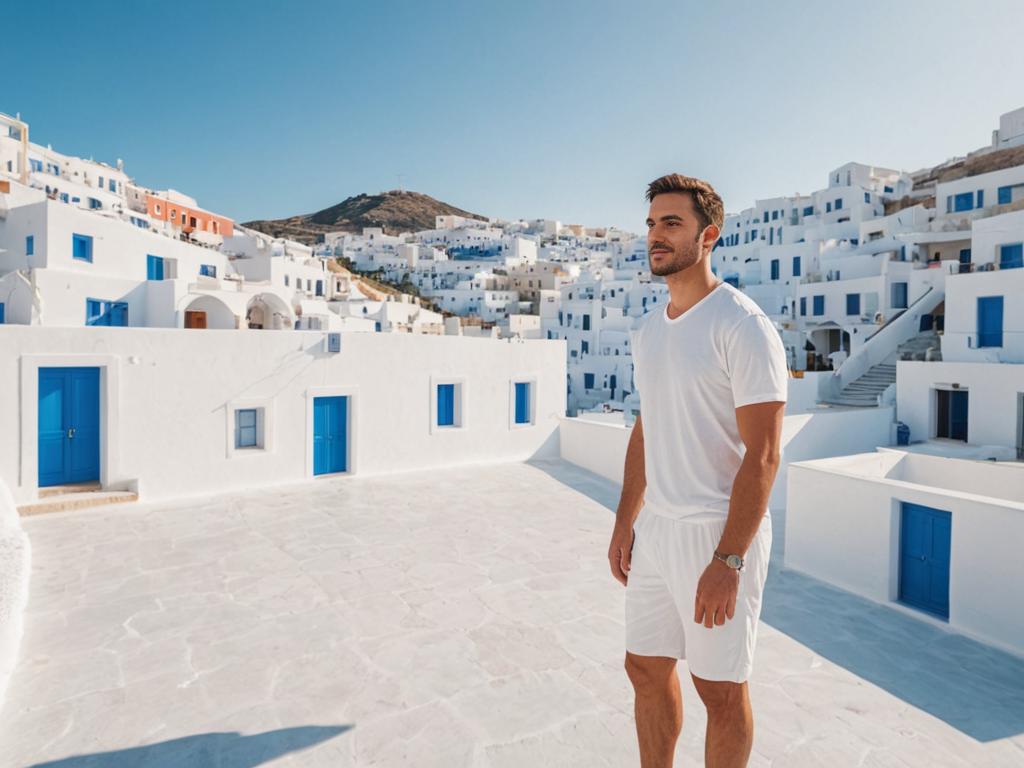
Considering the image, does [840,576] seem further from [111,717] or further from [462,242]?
[462,242]

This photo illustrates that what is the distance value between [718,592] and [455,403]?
1086 centimetres

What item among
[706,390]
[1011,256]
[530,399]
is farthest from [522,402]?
[1011,256]

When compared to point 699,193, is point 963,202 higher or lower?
higher

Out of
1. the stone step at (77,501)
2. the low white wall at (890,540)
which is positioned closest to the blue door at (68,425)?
the stone step at (77,501)

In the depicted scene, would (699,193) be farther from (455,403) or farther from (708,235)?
(455,403)

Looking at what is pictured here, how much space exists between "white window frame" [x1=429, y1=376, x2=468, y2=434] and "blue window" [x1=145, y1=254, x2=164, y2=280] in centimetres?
1229

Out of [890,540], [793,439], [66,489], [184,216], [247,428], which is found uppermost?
[184,216]

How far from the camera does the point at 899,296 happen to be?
27.3 metres

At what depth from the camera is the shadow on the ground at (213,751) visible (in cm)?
326

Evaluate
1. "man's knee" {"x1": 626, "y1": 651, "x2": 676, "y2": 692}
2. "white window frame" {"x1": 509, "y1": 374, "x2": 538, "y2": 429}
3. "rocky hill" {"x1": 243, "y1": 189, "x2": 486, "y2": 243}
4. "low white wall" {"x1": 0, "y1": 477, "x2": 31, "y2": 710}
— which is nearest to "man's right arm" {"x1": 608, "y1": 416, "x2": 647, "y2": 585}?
"man's knee" {"x1": 626, "y1": 651, "x2": 676, "y2": 692}

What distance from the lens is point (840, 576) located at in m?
6.31

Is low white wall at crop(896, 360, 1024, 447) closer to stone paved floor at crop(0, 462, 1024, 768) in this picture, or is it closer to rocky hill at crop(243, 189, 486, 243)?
stone paved floor at crop(0, 462, 1024, 768)

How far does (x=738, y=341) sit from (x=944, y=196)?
135 feet

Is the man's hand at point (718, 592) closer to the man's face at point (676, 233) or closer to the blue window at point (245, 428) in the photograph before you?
the man's face at point (676, 233)
